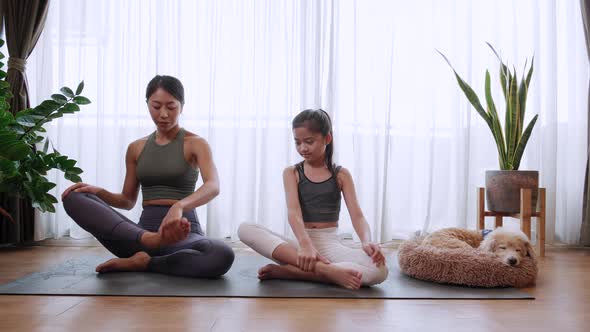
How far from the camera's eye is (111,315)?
1312mm

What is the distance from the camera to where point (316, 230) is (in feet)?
6.16

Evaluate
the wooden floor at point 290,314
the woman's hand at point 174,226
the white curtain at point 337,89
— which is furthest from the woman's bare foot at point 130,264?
the white curtain at point 337,89

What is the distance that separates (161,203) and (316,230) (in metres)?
0.61

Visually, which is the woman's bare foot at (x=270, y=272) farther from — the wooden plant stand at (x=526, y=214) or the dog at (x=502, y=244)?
the wooden plant stand at (x=526, y=214)

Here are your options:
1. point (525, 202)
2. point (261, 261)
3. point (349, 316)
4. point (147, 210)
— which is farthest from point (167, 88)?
point (525, 202)

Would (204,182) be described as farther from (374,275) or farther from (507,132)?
(507,132)

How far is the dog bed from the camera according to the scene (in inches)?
69.6

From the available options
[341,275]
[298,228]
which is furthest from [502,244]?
[298,228]

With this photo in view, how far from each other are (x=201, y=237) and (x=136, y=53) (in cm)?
143

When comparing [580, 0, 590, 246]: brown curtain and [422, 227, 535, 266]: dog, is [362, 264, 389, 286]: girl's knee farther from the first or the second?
[580, 0, 590, 246]: brown curtain

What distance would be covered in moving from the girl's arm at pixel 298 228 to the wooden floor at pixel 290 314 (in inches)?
6.7

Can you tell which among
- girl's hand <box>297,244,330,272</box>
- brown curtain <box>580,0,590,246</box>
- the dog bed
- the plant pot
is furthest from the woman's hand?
brown curtain <box>580,0,590,246</box>

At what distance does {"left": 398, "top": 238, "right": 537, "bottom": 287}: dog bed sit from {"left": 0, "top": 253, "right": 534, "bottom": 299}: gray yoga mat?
0.03 m

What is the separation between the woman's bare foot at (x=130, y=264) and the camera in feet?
6.04
